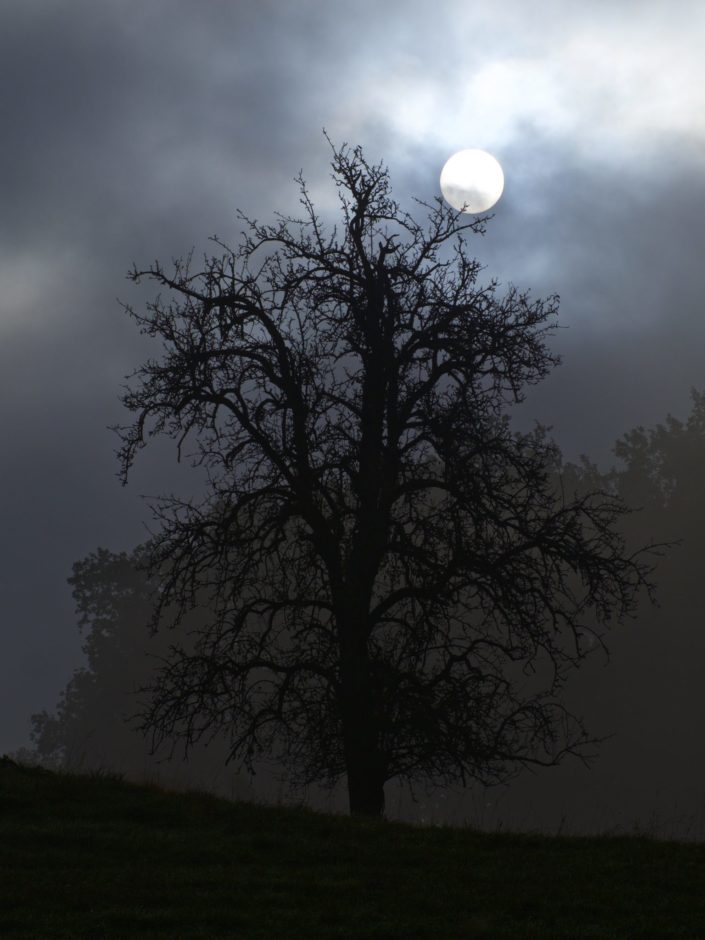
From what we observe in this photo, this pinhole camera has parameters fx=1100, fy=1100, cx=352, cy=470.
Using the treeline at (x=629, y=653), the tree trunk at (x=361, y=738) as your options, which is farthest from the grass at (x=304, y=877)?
the treeline at (x=629, y=653)

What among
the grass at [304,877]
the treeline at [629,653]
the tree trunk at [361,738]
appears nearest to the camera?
the grass at [304,877]

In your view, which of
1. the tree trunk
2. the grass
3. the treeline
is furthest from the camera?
the treeline

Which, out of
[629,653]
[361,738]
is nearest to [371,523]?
[361,738]

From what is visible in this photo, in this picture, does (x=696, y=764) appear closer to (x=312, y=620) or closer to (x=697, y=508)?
(x=697, y=508)

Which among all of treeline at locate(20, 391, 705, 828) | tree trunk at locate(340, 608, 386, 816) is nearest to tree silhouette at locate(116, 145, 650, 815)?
tree trunk at locate(340, 608, 386, 816)

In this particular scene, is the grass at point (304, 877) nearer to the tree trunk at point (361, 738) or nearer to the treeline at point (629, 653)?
the tree trunk at point (361, 738)

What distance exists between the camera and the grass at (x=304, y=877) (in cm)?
774

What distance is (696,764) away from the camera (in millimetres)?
54906

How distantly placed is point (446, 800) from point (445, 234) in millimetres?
52941

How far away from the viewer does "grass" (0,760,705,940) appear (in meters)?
7.74

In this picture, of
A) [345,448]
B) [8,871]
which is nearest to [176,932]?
[8,871]

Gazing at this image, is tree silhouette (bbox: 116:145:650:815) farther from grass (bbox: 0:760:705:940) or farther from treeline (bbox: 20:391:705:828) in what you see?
treeline (bbox: 20:391:705:828)

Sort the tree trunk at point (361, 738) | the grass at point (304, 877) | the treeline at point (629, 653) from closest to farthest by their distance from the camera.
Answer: the grass at point (304, 877) → the tree trunk at point (361, 738) → the treeline at point (629, 653)

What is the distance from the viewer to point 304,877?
915cm
